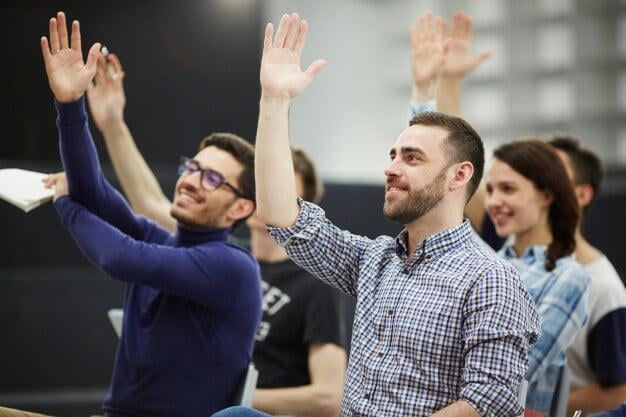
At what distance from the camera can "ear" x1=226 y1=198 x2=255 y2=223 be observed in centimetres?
233

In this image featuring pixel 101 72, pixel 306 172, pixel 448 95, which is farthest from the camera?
pixel 306 172

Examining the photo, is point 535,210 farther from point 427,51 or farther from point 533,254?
point 427,51

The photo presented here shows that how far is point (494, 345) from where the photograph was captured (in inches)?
58.9

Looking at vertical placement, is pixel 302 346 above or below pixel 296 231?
below

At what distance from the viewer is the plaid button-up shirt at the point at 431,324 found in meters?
1.50

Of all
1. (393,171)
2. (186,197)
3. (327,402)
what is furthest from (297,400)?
(393,171)

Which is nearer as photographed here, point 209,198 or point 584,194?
point 209,198

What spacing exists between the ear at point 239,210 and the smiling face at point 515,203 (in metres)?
0.60

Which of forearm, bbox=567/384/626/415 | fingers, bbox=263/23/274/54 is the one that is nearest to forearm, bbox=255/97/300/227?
fingers, bbox=263/23/274/54

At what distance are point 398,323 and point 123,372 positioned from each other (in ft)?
2.69

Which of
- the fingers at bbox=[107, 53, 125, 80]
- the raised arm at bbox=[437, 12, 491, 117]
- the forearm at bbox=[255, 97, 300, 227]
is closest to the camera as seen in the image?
the forearm at bbox=[255, 97, 300, 227]

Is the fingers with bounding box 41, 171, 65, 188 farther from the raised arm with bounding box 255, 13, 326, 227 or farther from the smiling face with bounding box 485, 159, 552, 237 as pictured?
the smiling face with bounding box 485, 159, 552, 237

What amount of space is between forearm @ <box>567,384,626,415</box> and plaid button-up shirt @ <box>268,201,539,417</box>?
0.84m

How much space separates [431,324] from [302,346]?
107cm
